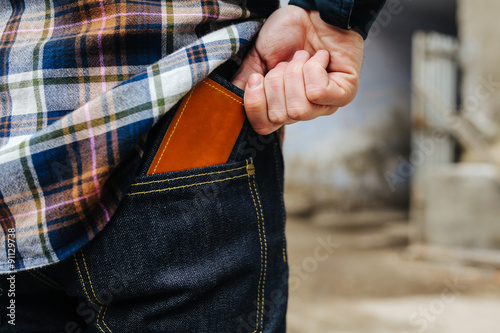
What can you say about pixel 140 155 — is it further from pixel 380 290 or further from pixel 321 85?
pixel 380 290

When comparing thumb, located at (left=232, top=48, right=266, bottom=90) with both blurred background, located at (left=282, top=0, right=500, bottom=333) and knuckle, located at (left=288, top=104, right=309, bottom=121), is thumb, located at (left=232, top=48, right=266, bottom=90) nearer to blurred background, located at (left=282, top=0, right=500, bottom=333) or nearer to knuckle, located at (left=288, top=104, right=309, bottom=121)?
knuckle, located at (left=288, top=104, right=309, bottom=121)

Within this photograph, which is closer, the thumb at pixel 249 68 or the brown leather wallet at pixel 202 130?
the brown leather wallet at pixel 202 130

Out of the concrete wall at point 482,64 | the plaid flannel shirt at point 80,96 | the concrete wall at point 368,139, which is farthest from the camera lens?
the concrete wall at point 368,139

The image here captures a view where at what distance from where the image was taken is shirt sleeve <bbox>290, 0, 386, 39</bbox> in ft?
2.40

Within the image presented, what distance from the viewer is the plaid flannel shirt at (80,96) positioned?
684 mm

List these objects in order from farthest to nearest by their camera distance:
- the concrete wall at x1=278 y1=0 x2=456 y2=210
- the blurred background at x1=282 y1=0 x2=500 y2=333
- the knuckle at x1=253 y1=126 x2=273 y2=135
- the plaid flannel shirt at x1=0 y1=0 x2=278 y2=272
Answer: the concrete wall at x1=278 y1=0 x2=456 y2=210, the blurred background at x1=282 y1=0 x2=500 y2=333, the knuckle at x1=253 y1=126 x2=273 y2=135, the plaid flannel shirt at x1=0 y1=0 x2=278 y2=272

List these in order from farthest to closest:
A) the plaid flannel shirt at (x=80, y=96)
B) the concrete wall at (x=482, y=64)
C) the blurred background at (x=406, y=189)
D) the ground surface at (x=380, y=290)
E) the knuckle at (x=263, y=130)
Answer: the concrete wall at (x=482, y=64), the blurred background at (x=406, y=189), the ground surface at (x=380, y=290), the knuckle at (x=263, y=130), the plaid flannel shirt at (x=80, y=96)

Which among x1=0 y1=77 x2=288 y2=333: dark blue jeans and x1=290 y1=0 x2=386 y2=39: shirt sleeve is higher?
x1=290 y1=0 x2=386 y2=39: shirt sleeve

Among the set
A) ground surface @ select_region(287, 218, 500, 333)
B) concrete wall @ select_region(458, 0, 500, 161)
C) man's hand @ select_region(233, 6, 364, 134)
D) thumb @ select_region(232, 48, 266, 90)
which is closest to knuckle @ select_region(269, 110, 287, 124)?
man's hand @ select_region(233, 6, 364, 134)

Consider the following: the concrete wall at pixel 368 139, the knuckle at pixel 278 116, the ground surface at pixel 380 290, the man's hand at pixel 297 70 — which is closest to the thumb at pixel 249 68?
the man's hand at pixel 297 70

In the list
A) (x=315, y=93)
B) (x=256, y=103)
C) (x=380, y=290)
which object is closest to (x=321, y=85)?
(x=315, y=93)

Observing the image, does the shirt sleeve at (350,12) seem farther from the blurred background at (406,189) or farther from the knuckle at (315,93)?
the blurred background at (406,189)

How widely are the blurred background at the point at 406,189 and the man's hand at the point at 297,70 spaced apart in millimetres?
2299

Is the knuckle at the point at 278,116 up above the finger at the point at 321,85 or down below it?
below
